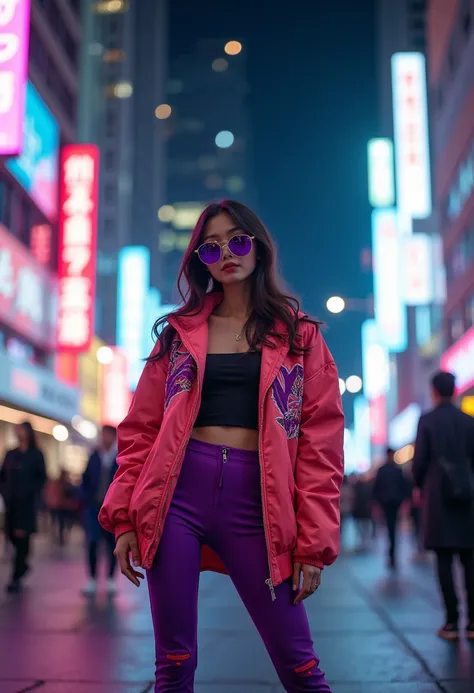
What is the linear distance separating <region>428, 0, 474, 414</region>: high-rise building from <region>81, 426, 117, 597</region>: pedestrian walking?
18.9 meters

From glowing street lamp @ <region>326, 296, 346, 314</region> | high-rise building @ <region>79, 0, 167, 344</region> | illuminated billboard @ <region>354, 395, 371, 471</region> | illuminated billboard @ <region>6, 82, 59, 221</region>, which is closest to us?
glowing street lamp @ <region>326, 296, 346, 314</region>

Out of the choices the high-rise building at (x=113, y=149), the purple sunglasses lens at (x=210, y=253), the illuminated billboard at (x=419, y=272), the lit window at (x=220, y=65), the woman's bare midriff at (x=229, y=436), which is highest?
the lit window at (x=220, y=65)

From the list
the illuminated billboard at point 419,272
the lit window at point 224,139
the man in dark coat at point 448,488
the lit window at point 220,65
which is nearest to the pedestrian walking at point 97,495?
the man in dark coat at point 448,488

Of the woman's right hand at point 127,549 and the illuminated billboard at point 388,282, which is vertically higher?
the illuminated billboard at point 388,282

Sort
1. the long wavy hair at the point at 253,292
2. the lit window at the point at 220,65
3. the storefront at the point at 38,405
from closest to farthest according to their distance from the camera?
the long wavy hair at the point at 253,292
the storefront at the point at 38,405
the lit window at the point at 220,65

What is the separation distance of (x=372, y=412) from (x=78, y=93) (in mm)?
51660

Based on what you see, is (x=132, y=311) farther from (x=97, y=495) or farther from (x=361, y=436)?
(x=361, y=436)

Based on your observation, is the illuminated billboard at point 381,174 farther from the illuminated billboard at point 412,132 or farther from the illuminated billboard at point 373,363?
the illuminated billboard at point 373,363

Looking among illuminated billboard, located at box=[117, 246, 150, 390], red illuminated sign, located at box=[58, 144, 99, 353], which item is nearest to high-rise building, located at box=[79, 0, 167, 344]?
illuminated billboard, located at box=[117, 246, 150, 390]

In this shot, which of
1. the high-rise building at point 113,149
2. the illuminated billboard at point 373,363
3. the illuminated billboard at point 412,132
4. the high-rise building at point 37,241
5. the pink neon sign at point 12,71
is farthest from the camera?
the illuminated billboard at point 373,363

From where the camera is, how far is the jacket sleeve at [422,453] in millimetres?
6883

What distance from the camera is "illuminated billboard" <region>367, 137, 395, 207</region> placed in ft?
159

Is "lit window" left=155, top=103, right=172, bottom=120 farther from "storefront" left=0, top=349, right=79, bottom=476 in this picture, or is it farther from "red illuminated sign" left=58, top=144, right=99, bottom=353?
"storefront" left=0, top=349, right=79, bottom=476

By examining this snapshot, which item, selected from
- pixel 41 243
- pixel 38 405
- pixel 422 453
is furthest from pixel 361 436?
pixel 422 453
